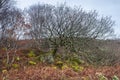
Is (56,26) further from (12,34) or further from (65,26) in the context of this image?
(12,34)

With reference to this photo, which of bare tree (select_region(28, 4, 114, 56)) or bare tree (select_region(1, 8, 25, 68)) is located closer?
bare tree (select_region(1, 8, 25, 68))

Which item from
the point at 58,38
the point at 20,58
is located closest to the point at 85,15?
the point at 58,38

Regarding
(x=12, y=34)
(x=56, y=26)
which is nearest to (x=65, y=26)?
(x=56, y=26)

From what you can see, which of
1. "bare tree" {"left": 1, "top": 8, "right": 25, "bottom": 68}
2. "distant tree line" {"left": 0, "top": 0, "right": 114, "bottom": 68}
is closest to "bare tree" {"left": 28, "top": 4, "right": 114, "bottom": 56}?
"distant tree line" {"left": 0, "top": 0, "right": 114, "bottom": 68}

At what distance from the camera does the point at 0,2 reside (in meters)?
26.3

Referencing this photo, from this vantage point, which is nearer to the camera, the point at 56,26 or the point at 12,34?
the point at 12,34

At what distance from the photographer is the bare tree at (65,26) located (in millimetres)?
24984

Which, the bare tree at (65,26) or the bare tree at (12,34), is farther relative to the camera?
the bare tree at (65,26)

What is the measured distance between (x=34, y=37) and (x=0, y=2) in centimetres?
488

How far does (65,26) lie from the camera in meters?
25.2

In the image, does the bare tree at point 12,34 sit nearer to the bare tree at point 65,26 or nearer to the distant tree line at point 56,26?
the distant tree line at point 56,26

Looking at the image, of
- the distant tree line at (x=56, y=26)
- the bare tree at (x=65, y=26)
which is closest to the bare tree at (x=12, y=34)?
the distant tree line at (x=56, y=26)

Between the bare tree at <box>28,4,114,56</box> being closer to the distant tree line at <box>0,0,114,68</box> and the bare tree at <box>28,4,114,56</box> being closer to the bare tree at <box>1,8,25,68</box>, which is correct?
the distant tree line at <box>0,0,114,68</box>

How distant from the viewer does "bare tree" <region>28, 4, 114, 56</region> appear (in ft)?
82.0
